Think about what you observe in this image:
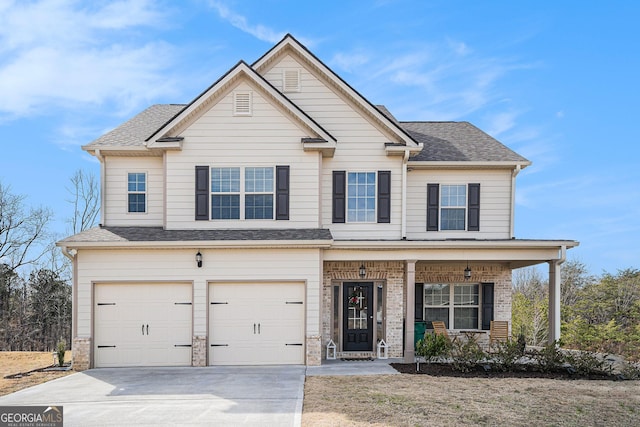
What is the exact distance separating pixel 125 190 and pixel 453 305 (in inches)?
442

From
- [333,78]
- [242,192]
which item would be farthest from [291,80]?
[242,192]

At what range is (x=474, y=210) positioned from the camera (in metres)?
15.7

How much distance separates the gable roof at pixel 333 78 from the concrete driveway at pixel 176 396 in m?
7.47

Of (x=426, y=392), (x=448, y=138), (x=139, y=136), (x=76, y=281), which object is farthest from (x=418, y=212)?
(x=76, y=281)

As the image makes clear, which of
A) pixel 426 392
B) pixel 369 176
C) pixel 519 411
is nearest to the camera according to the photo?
pixel 519 411

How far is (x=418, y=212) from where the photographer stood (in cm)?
1570

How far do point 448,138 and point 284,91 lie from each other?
626 centimetres

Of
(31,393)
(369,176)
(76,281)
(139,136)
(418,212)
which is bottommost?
(31,393)

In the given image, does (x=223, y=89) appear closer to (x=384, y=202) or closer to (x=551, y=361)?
(x=384, y=202)

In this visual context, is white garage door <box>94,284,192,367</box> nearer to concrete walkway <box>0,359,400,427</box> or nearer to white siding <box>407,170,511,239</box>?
concrete walkway <box>0,359,400,427</box>

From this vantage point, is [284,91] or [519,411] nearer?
[519,411]

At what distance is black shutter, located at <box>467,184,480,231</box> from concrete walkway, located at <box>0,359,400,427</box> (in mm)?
5449

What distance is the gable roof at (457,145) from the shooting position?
15648 mm

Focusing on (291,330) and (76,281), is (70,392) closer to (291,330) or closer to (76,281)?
(76,281)
